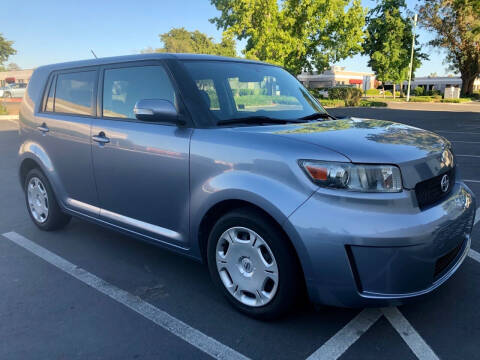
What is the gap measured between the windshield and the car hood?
1.11 feet

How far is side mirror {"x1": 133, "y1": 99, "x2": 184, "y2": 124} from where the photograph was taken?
9.57ft

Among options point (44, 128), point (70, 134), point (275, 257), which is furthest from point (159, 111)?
point (44, 128)

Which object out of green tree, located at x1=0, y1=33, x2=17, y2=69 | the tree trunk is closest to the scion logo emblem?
the tree trunk

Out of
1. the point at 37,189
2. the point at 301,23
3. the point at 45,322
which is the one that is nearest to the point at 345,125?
the point at 45,322

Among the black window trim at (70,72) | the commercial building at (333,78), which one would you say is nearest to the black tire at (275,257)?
the black window trim at (70,72)

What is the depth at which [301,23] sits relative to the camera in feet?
109

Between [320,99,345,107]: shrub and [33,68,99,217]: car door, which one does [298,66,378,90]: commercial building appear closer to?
[320,99,345,107]: shrub

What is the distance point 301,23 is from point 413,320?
111ft

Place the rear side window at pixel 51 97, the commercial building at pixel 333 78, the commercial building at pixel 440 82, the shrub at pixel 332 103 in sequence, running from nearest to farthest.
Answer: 1. the rear side window at pixel 51 97
2. the shrub at pixel 332 103
3. the commercial building at pixel 333 78
4. the commercial building at pixel 440 82

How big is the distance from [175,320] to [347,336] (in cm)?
117

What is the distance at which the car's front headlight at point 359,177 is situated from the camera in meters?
2.30

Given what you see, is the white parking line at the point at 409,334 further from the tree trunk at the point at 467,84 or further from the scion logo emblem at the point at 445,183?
the tree trunk at the point at 467,84

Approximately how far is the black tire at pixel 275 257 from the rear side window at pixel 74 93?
1964 mm

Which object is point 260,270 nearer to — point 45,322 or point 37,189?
point 45,322
